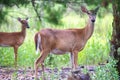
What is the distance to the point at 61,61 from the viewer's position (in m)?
10.4

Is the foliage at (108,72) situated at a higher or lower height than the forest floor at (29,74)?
higher

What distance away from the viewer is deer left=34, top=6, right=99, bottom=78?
8.45 m

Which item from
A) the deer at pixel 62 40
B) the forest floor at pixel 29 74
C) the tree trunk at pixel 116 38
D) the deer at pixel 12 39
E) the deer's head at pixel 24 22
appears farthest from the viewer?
the deer's head at pixel 24 22

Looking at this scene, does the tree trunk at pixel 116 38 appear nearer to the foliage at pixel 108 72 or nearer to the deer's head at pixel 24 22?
the foliage at pixel 108 72

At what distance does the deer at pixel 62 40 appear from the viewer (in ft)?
27.7

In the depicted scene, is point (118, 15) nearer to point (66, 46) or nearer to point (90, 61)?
point (66, 46)

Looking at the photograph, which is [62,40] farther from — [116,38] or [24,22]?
[24,22]

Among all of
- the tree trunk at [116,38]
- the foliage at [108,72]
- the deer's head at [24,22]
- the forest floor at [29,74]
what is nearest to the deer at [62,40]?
the forest floor at [29,74]

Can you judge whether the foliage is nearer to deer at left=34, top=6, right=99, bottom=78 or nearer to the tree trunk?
the tree trunk

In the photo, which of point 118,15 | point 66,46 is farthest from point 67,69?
point 118,15

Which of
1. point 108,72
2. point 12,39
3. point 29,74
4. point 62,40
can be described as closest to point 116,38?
point 108,72

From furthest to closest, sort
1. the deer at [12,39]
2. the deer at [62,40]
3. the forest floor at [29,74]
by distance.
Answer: the deer at [12,39], the deer at [62,40], the forest floor at [29,74]

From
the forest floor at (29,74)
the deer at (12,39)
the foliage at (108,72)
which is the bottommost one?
the forest floor at (29,74)

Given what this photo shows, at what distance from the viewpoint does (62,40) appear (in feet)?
29.3
